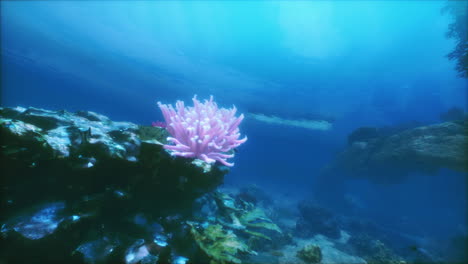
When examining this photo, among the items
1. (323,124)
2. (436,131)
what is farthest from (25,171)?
(323,124)

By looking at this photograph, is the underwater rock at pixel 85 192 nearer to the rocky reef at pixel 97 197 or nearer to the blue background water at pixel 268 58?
the rocky reef at pixel 97 197

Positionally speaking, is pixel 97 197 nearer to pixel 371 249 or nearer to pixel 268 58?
pixel 371 249

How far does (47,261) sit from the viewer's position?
6.80 feet

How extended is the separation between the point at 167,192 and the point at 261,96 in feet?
65.9

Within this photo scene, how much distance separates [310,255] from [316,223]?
6.39m

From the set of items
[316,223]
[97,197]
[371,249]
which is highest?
[316,223]

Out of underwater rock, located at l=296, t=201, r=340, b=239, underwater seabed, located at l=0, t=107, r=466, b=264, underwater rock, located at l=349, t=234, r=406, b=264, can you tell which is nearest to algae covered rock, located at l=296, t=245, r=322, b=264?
underwater rock, located at l=349, t=234, r=406, b=264

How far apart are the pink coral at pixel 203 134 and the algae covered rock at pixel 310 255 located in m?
4.92

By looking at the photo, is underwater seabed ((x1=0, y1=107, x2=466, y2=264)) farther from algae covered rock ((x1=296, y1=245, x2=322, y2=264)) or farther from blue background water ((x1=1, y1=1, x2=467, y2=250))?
blue background water ((x1=1, y1=1, x2=467, y2=250))

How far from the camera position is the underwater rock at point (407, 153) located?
8727 millimetres

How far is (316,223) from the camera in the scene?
37.4 ft

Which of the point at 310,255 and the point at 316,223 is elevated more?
the point at 316,223

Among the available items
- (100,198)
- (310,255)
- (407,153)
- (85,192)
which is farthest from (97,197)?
(407,153)

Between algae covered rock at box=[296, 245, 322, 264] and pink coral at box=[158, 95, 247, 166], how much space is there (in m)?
4.92
